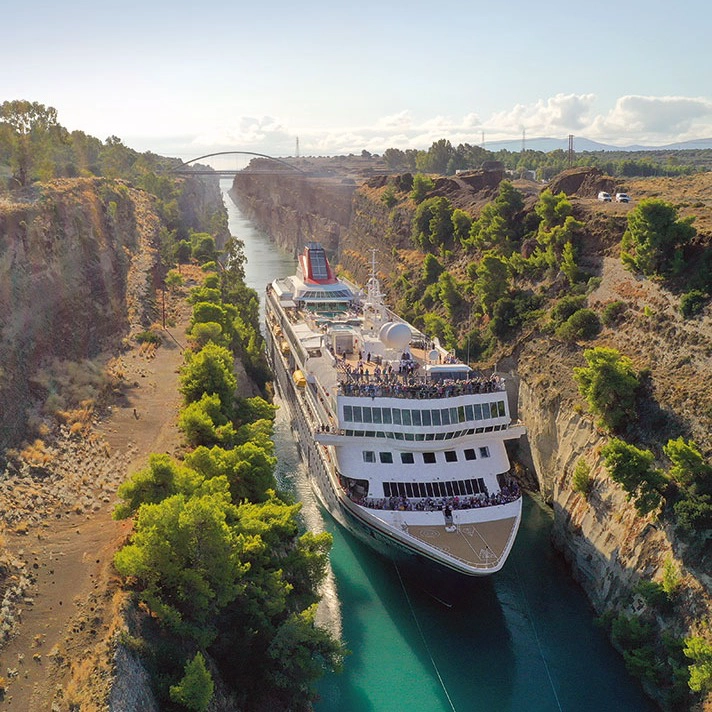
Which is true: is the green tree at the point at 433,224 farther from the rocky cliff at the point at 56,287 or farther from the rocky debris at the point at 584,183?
the rocky cliff at the point at 56,287

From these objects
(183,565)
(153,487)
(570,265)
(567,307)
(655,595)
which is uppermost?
(570,265)

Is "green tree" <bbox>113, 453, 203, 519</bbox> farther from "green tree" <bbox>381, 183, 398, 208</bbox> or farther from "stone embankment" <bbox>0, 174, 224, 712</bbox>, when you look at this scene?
"green tree" <bbox>381, 183, 398, 208</bbox>

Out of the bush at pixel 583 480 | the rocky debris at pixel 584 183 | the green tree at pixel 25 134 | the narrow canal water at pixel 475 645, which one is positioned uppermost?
the green tree at pixel 25 134

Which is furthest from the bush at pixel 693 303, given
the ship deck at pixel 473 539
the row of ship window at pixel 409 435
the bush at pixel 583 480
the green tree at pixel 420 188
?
the green tree at pixel 420 188

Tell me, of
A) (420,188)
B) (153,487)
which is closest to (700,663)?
(153,487)

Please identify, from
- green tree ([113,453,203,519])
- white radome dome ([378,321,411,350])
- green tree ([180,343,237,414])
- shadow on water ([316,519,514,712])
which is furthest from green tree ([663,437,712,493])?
green tree ([180,343,237,414])

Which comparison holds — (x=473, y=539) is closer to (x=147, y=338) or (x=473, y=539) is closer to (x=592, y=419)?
(x=592, y=419)
